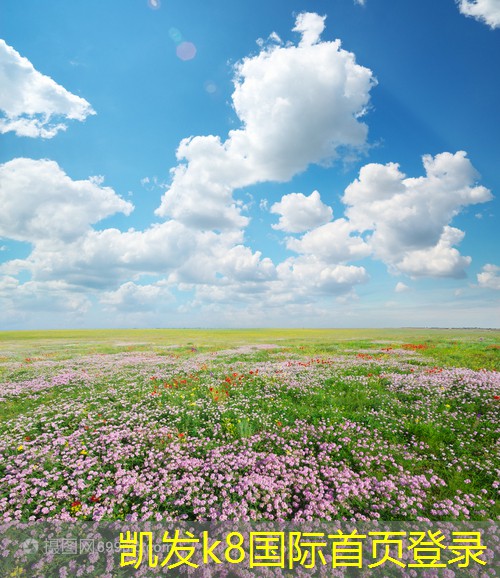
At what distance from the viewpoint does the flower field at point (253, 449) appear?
21.0 ft

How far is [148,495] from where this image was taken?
6.71 meters

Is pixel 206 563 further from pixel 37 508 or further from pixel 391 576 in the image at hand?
pixel 37 508

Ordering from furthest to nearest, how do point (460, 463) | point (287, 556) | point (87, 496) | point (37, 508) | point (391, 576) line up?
1. point (460, 463)
2. point (87, 496)
3. point (37, 508)
4. point (287, 556)
5. point (391, 576)

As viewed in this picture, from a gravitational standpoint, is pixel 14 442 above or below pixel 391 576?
above

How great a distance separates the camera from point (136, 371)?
19.4 metres

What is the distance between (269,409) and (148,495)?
588 cm

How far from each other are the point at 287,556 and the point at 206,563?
1437 millimetres

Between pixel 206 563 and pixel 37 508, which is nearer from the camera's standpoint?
pixel 206 563

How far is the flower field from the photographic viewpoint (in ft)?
21.0

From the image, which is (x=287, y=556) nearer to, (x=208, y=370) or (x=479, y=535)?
(x=479, y=535)

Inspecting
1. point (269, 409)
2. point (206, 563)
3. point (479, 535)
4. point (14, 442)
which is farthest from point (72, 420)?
point (479, 535)

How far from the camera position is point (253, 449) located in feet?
28.8

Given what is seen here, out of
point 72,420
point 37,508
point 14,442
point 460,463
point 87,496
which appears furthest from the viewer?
point 72,420

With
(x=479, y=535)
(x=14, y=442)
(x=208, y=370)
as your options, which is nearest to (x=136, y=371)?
(x=208, y=370)
